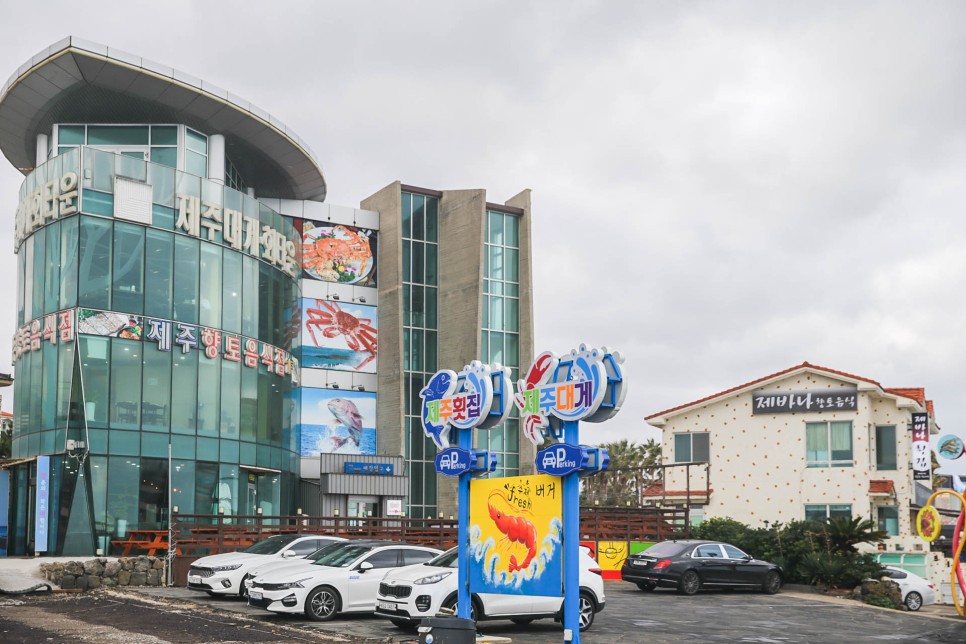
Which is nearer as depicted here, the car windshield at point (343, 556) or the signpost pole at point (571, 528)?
the signpost pole at point (571, 528)

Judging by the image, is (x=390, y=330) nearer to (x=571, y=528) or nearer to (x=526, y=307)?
(x=526, y=307)

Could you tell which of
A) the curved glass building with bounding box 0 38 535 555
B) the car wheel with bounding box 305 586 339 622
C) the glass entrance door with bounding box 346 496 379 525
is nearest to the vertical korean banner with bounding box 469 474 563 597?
the car wheel with bounding box 305 586 339 622

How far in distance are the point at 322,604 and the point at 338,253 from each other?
118 ft

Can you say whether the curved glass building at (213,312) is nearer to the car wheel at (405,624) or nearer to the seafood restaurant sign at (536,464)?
the car wheel at (405,624)

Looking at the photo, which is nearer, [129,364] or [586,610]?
[586,610]

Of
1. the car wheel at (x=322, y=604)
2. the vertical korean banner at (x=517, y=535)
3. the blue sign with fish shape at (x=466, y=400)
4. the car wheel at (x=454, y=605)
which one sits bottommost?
the car wheel at (x=322, y=604)

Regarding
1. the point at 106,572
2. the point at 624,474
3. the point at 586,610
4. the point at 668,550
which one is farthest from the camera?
the point at 624,474

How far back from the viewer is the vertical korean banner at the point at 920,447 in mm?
41531

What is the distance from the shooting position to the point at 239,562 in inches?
979

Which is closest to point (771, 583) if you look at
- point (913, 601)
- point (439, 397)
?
point (913, 601)

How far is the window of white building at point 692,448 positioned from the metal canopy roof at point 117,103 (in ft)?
71.4

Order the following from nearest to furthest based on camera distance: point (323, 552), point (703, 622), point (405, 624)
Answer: point (405, 624)
point (703, 622)
point (323, 552)

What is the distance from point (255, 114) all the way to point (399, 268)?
12.2 m

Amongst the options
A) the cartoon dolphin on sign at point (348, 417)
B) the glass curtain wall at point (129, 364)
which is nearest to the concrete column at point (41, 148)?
Answer: the glass curtain wall at point (129, 364)
